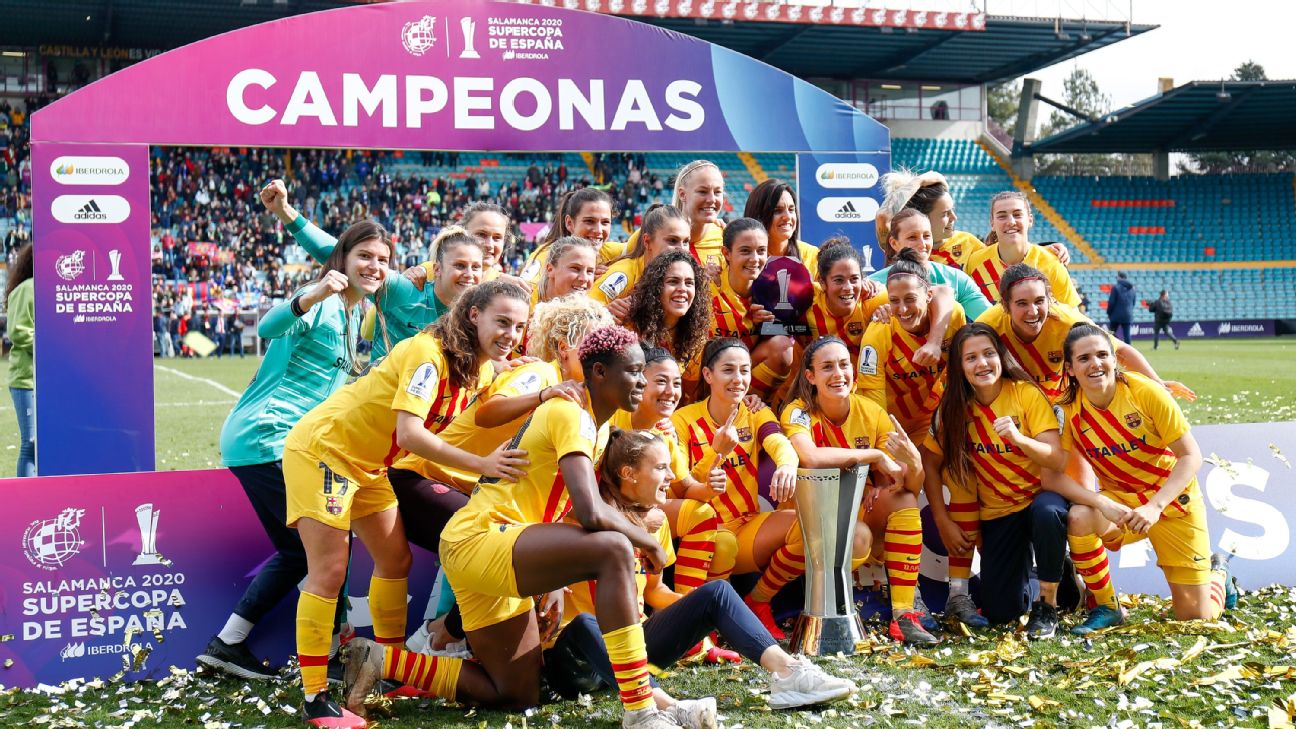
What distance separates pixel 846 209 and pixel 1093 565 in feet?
10.5

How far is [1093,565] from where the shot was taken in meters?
4.88

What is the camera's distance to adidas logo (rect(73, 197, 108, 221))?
625cm

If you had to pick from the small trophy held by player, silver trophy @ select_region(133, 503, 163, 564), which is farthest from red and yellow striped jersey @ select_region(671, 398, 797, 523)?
silver trophy @ select_region(133, 503, 163, 564)

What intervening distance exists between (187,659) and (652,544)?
7.20 ft

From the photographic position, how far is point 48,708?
421cm

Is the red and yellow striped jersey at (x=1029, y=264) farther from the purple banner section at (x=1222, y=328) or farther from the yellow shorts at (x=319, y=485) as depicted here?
the purple banner section at (x=1222, y=328)

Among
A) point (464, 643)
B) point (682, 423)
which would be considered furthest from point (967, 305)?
point (464, 643)

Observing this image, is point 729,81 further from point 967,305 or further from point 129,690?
point 129,690

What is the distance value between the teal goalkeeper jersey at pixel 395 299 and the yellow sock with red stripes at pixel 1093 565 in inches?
119

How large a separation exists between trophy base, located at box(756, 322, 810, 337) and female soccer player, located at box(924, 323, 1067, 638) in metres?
0.78

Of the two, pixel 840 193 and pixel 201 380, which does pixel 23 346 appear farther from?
pixel 201 380

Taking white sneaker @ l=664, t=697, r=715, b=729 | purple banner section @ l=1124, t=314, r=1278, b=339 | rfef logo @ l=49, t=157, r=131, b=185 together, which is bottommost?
white sneaker @ l=664, t=697, r=715, b=729

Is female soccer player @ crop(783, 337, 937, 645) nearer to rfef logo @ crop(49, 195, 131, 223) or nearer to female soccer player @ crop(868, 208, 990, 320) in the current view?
female soccer player @ crop(868, 208, 990, 320)

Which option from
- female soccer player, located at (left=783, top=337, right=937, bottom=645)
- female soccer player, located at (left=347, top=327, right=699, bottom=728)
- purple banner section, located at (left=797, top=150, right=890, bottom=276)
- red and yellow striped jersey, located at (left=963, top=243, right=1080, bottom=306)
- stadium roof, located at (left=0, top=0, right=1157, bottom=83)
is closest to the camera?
female soccer player, located at (left=347, top=327, right=699, bottom=728)
